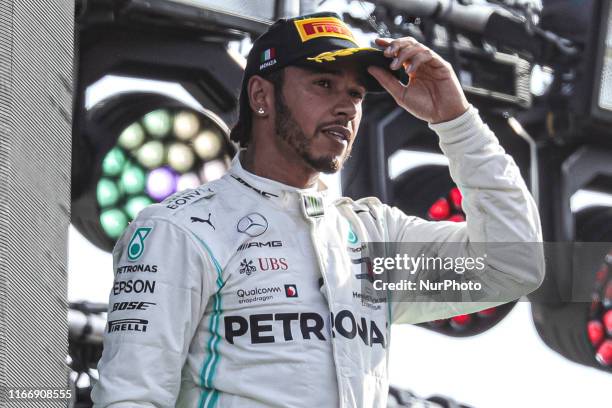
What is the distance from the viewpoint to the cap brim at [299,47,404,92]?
9.59ft

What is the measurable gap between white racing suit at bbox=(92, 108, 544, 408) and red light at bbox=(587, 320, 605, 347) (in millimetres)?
4621

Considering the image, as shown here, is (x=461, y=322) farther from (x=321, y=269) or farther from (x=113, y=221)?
(x=321, y=269)

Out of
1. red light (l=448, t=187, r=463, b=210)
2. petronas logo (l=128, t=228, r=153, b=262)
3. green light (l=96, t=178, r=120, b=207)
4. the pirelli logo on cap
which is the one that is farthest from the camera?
red light (l=448, t=187, r=463, b=210)

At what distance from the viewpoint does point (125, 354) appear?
2.65 m

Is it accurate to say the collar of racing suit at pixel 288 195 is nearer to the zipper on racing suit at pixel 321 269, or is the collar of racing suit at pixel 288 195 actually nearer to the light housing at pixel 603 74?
the zipper on racing suit at pixel 321 269

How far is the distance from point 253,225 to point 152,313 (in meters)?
0.30

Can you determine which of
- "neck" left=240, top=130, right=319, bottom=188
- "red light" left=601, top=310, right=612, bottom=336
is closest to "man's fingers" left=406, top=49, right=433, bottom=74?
"neck" left=240, top=130, right=319, bottom=188

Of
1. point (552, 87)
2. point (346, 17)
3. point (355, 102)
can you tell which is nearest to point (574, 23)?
point (552, 87)

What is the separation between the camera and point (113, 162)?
5195 millimetres

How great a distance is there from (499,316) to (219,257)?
15.0ft

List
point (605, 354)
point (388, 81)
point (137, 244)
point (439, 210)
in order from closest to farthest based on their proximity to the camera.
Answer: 1. point (137, 244)
2. point (388, 81)
3. point (439, 210)
4. point (605, 354)

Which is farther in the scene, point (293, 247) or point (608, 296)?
point (608, 296)

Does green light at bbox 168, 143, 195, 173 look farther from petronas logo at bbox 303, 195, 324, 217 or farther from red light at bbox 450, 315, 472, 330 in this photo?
petronas logo at bbox 303, 195, 324, 217

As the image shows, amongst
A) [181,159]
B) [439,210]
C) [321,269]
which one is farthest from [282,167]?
[439,210]
